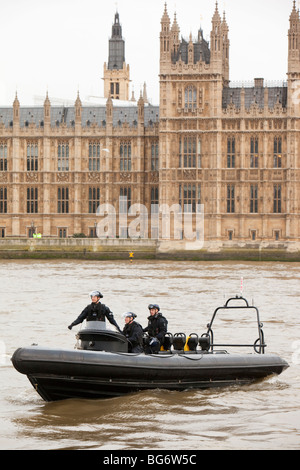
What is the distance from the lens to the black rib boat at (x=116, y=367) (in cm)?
1928

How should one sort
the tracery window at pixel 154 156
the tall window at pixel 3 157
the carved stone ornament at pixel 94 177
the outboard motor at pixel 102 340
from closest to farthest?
the outboard motor at pixel 102 340 < the tracery window at pixel 154 156 < the carved stone ornament at pixel 94 177 < the tall window at pixel 3 157

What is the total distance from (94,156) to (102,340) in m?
71.1

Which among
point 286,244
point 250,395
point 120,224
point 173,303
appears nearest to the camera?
point 250,395

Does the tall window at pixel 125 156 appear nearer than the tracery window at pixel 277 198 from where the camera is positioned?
No

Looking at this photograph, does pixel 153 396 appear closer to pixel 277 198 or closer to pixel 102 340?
pixel 102 340

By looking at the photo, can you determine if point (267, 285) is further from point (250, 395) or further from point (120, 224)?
point (120, 224)

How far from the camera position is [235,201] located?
83250mm

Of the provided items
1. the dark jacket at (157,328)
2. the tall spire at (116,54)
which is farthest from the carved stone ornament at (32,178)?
the dark jacket at (157,328)

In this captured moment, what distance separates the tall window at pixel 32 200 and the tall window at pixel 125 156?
8.61m

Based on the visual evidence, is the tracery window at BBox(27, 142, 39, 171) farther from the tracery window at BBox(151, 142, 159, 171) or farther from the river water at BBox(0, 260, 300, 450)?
the river water at BBox(0, 260, 300, 450)

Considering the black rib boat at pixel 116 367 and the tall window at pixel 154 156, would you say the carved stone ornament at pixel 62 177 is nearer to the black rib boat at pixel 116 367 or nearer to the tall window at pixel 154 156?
the tall window at pixel 154 156

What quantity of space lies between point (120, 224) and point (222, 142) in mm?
12915

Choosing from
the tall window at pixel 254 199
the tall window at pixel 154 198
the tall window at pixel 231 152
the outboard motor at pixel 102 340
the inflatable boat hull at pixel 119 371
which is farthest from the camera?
the tall window at pixel 154 198
